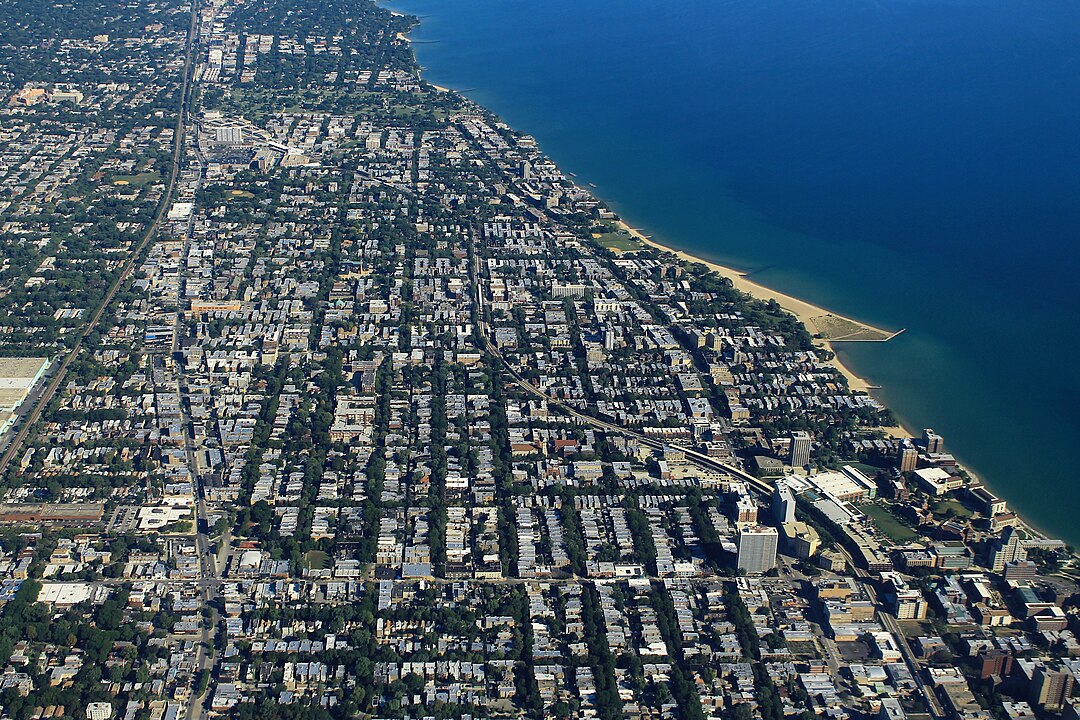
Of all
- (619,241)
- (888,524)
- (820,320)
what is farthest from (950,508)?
(619,241)

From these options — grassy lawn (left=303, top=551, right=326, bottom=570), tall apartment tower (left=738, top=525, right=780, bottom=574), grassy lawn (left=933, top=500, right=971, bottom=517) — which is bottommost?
grassy lawn (left=303, top=551, right=326, bottom=570)

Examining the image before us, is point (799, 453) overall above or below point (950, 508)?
below

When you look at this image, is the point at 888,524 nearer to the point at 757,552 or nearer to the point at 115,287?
the point at 757,552

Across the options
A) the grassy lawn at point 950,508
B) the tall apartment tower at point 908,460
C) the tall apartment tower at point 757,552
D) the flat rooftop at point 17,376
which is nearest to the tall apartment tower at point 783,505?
the tall apartment tower at point 757,552

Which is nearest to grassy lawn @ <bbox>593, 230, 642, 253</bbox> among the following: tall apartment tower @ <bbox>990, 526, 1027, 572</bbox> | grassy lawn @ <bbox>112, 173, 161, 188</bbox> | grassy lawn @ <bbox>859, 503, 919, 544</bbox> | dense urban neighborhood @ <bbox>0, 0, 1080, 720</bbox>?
dense urban neighborhood @ <bbox>0, 0, 1080, 720</bbox>

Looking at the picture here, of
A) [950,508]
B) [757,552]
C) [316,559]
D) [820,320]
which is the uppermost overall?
[820,320]

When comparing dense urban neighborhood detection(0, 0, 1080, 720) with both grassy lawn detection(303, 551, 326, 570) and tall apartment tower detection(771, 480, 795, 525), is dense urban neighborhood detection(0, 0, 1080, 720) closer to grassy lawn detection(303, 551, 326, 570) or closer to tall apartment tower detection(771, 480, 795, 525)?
tall apartment tower detection(771, 480, 795, 525)

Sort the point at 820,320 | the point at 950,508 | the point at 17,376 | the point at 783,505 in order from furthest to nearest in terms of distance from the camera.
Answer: the point at 820,320 < the point at 17,376 < the point at 950,508 < the point at 783,505
